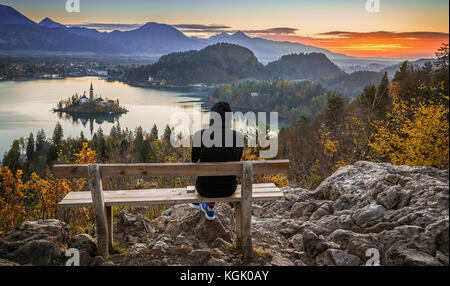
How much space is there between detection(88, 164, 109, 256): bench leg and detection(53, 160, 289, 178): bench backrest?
0.06 m

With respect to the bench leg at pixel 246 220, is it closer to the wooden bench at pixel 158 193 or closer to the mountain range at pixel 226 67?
the wooden bench at pixel 158 193

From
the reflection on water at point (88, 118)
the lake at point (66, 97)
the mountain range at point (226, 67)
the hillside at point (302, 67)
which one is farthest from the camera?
the hillside at point (302, 67)

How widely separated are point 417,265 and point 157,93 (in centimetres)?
9069

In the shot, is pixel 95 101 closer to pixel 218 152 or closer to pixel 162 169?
pixel 218 152

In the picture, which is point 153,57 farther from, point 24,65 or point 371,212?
point 371,212

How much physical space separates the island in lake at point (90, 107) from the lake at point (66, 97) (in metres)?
1.86

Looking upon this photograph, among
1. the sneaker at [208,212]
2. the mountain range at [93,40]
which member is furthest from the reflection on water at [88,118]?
the sneaker at [208,212]

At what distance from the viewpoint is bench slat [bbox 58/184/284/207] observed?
338 cm

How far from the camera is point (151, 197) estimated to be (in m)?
3.52

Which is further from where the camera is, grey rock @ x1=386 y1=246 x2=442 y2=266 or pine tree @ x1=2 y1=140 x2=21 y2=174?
pine tree @ x1=2 y1=140 x2=21 y2=174

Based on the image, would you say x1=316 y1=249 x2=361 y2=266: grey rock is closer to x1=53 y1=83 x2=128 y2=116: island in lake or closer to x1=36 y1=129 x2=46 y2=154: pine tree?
x1=36 y1=129 x2=46 y2=154: pine tree

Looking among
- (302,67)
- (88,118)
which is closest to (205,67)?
(302,67)

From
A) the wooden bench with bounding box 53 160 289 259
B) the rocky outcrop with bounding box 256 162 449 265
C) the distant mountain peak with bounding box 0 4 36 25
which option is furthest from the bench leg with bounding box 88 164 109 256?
the distant mountain peak with bounding box 0 4 36 25

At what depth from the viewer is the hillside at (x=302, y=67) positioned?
443ft
